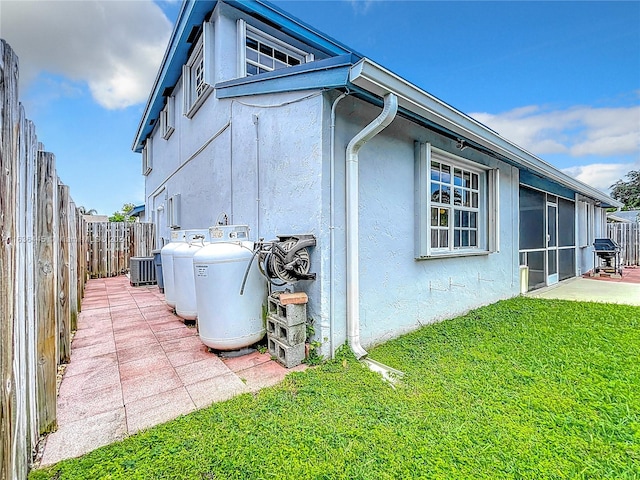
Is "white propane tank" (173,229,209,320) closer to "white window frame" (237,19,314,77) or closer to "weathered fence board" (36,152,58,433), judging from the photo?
"weathered fence board" (36,152,58,433)

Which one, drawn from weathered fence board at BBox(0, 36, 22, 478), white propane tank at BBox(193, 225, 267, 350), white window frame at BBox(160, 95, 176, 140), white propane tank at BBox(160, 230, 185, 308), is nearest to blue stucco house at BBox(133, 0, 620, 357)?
white propane tank at BBox(193, 225, 267, 350)

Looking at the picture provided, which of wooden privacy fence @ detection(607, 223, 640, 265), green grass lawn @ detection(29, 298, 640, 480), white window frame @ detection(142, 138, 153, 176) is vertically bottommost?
green grass lawn @ detection(29, 298, 640, 480)

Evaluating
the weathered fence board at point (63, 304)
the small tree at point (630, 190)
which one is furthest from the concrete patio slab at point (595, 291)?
the small tree at point (630, 190)

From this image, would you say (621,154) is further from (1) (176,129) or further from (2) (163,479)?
(2) (163,479)

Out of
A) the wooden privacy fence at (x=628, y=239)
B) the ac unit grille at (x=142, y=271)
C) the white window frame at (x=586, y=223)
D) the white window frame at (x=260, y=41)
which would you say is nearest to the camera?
the white window frame at (x=260, y=41)

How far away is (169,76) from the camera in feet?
25.8

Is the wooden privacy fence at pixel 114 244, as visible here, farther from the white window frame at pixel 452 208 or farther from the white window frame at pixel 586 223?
the white window frame at pixel 586 223

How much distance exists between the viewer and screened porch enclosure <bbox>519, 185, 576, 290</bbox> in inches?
289

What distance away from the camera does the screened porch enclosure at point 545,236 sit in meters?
7.34

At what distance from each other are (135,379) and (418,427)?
106 inches

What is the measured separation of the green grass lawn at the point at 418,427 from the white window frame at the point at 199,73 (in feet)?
18.0

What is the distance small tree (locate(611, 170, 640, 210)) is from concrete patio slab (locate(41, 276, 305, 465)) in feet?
127

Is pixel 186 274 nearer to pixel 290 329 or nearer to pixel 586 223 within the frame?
pixel 290 329

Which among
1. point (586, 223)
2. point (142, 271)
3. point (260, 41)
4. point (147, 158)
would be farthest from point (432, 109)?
point (147, 158)
